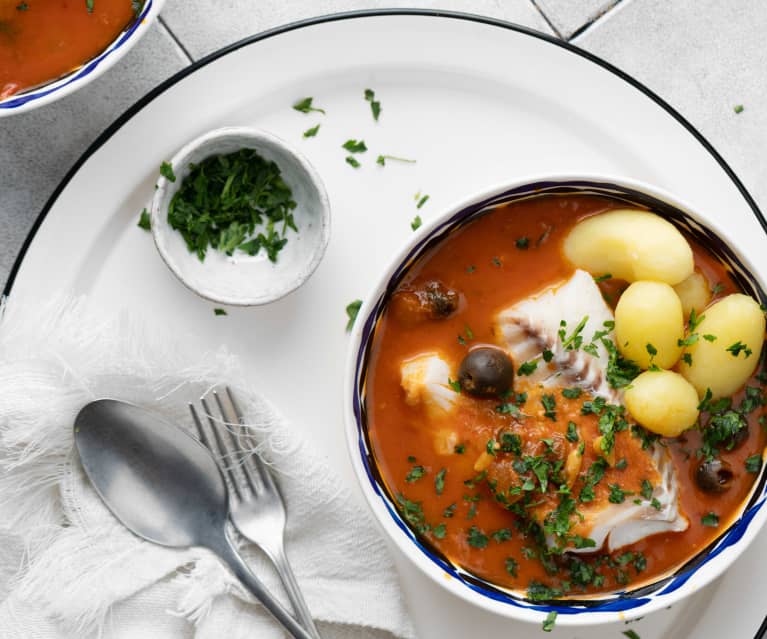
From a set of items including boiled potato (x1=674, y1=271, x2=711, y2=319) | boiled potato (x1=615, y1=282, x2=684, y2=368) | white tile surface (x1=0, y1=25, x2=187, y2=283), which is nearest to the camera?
boiled potato (x1=615, y1=282, x2=684, y2=368)

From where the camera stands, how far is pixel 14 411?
1.90 metres

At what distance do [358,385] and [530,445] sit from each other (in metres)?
0.38

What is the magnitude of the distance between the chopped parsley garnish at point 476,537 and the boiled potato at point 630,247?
1.98 feet

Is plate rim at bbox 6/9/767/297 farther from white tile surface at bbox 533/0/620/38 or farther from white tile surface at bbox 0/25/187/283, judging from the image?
white tile surface at bbox 533/0/620/38

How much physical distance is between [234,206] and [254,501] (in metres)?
0.66

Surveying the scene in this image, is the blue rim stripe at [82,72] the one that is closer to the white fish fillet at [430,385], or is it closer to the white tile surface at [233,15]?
the white tile surface at [233,15]

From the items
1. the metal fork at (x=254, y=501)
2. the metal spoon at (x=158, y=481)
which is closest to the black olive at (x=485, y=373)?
the metal fork at (x=254, y=501)

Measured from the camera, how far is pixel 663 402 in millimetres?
1801

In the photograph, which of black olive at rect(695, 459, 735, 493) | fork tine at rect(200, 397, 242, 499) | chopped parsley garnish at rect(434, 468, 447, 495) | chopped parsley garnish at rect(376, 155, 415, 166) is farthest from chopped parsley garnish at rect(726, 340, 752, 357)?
fork tine at rect(200, 397, 242, 499)

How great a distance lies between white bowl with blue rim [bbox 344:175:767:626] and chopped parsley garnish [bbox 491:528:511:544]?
94 millimetres

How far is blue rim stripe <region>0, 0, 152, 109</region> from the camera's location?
190cm

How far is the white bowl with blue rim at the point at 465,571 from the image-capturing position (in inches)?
70.8

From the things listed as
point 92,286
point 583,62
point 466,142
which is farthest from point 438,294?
point 92,286

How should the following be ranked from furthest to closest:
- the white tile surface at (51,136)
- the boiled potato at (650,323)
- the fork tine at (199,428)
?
the white tile surface at (51,136), the fork tine at (199,428), the boiled potato at (650,323)
